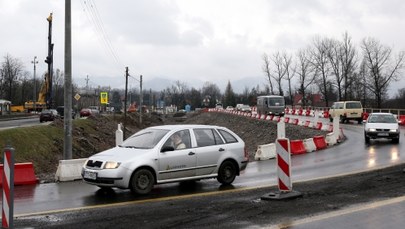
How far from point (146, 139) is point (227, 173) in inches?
89.6

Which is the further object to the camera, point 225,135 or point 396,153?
point 396,153

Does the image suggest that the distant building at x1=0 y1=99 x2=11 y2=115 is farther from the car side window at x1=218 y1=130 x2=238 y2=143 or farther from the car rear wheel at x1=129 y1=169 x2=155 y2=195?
the car rear wheel at x1=129 y1=169 x2=155 y2=195

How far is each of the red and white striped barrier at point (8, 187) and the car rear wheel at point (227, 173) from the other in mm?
5971

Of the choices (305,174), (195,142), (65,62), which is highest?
(65,62)

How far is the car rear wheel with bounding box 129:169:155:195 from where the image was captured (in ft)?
33.6

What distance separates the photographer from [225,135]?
12.2m

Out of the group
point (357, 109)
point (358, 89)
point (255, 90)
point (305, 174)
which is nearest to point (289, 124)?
point (357, 109)

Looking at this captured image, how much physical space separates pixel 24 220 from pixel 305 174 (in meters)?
8.34

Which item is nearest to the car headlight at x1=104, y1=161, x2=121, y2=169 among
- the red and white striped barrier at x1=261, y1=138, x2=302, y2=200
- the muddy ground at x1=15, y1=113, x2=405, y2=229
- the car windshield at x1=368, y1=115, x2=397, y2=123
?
the muddy ground at x1=15, y1=113, x2=405, y2=229

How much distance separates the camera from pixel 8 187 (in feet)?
22.1

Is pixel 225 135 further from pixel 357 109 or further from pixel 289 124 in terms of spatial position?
pixel 357 109

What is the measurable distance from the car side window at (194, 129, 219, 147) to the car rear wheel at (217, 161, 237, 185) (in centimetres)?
66

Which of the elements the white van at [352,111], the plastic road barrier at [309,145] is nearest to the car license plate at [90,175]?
the plastic road barrier at [309,145]

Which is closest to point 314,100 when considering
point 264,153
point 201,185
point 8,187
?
point 264,153
